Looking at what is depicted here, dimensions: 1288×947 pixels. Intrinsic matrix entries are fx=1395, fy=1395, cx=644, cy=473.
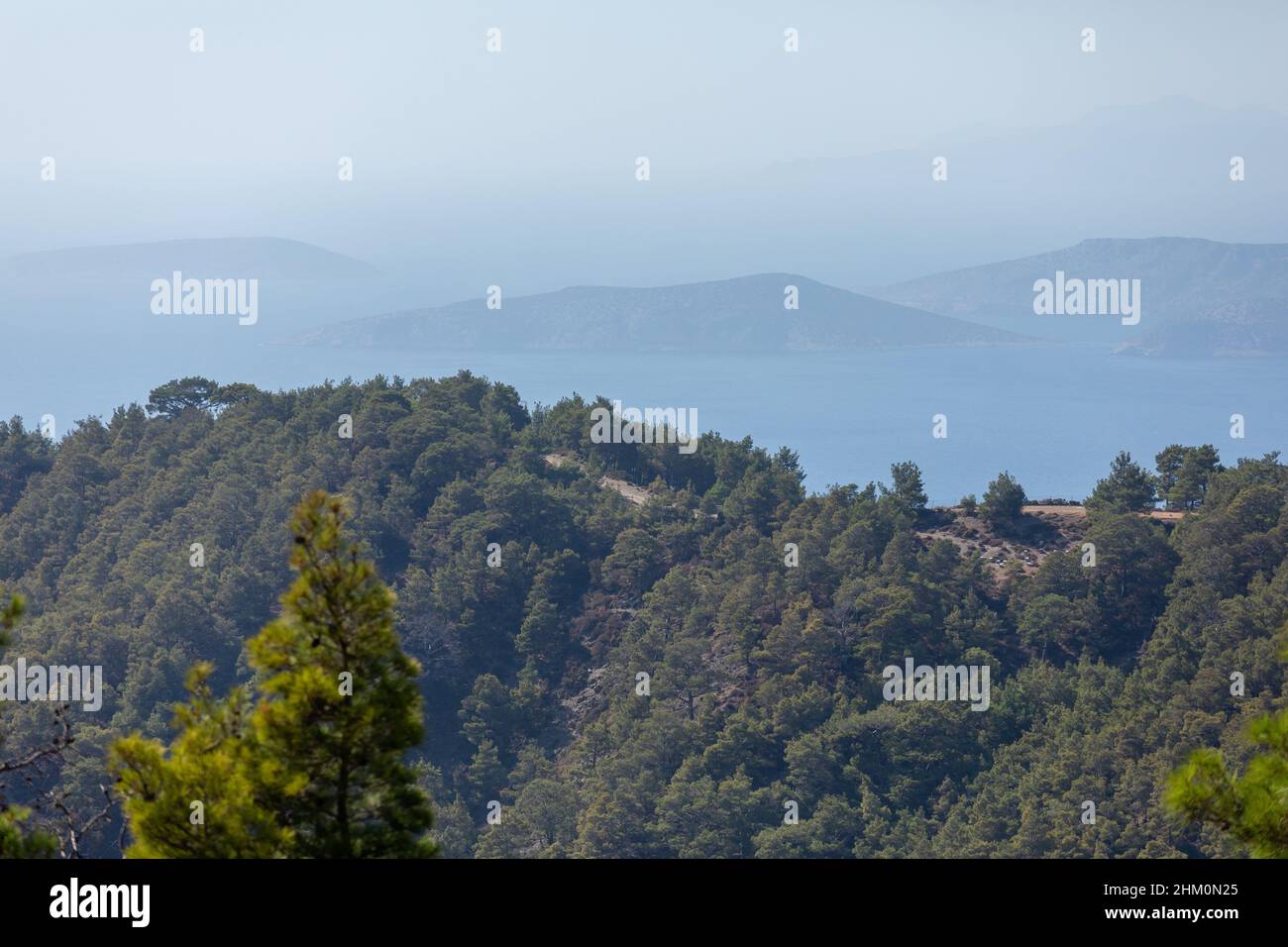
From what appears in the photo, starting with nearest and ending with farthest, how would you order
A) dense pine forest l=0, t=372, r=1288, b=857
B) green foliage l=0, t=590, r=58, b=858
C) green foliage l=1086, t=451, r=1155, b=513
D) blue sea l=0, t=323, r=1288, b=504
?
green foliage l=0, t=590, r=58, b=858 → dense pine forest l=0, t=372, r=1288, b=857 → green foliage l=1086, t=451, r=1155, b=513 → blue sea l=0, t=323, r=1288, b=504

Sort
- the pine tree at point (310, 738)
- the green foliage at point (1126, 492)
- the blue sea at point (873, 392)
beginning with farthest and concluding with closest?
1. the blue sea at point (873, 392)
2. the green foliage at point (1126, 492)
3. the pine tree at point (310, 738)

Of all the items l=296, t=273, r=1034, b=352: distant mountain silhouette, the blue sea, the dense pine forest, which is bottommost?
the dense pine forest

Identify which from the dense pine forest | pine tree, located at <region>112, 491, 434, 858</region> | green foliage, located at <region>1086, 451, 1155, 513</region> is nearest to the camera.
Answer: pine tree, located at <region>112, 491, 434, 858</region>

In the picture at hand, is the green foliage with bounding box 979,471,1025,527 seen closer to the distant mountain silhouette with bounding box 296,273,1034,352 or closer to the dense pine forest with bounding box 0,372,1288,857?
the dense pine forest with bounding box 0,372,1288,857
